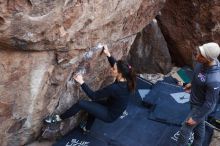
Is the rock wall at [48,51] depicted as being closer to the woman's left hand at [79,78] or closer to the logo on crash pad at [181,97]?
the woman's left hand at [79,78]

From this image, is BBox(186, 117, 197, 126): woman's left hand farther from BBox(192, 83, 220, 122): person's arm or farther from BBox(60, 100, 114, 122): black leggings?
BBox(60, 100, 114, 122): black leggings

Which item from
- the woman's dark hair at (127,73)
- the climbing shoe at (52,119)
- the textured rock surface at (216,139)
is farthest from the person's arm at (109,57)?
the textured rock surface at (216,139)

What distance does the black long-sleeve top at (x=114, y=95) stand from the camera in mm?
4750

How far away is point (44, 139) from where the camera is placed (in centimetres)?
534

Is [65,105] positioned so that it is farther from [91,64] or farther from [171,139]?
[171,139]

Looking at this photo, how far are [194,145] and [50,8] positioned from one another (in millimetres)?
2531

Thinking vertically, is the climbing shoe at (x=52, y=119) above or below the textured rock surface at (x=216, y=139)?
above

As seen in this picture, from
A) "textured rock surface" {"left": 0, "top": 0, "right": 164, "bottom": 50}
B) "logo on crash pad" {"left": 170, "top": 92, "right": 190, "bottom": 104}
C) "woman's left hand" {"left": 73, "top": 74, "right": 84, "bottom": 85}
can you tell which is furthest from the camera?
"logo on crash pad" {"left": 170, "top": 92, "right": 190, "bottom": 104}

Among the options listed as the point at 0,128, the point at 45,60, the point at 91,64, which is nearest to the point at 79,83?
the point at 91,64

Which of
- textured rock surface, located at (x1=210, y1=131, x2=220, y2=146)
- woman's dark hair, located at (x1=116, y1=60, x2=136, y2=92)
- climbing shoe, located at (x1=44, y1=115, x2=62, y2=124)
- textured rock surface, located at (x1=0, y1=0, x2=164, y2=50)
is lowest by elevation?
textured rock surface, located at (x1=210, y1=131, x2=220, y2=146)

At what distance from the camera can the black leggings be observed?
505cm

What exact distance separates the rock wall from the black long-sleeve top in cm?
45

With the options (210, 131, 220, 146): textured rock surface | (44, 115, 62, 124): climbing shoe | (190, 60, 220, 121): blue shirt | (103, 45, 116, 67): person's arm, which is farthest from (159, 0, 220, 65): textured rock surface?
(44, 115, 62, 124): climbing shoe

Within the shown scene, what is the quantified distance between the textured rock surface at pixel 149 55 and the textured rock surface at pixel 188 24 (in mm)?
299
